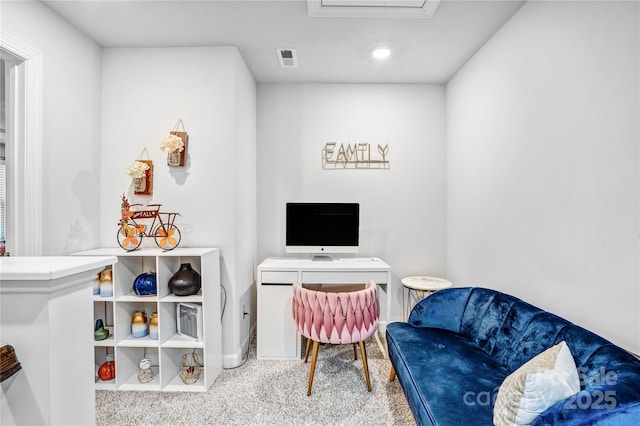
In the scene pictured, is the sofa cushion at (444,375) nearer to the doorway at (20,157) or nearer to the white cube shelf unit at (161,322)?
the white cube shelf unit at (161,322)

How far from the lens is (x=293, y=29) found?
217 cm

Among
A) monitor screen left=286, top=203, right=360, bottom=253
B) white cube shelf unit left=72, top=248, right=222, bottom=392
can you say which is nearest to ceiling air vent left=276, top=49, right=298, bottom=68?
monitor screen left=286, top=203, right=360, bottom=253

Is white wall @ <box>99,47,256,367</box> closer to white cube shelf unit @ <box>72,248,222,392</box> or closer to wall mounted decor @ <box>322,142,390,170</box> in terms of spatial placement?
white cube shelf unit @ <box>72,248,222,392</box>

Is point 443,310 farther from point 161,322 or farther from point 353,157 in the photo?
point 161,322

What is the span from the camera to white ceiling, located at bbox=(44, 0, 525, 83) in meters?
1.94

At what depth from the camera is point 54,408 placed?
655mm

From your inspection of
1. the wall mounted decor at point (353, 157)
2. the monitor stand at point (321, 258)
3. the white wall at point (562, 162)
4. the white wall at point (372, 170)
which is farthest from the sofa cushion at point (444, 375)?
the wall mounted decor at point (353, 157)

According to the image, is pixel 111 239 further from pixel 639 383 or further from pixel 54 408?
pixel 639 383

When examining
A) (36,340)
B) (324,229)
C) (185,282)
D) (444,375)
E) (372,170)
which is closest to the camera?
(36,340)

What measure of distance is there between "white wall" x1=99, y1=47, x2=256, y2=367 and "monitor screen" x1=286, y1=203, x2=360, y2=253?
61 cm

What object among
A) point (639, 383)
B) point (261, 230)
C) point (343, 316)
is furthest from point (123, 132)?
point (639, 383)

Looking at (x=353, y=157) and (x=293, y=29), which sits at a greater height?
(x=293, y=29)

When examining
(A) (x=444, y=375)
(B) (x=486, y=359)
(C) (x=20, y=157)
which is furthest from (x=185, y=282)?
(B) (x=486, y=359)

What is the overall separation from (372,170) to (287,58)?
1342 mm
